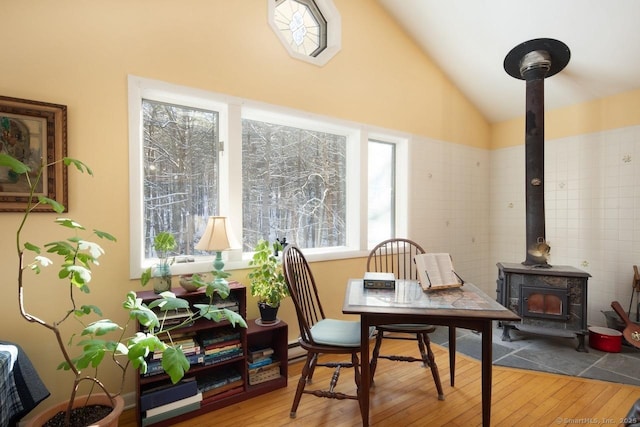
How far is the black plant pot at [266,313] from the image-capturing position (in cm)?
227

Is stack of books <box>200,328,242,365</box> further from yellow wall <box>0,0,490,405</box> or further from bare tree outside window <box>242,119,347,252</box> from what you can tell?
bare tree outside window <box>242,119,347,252</box>

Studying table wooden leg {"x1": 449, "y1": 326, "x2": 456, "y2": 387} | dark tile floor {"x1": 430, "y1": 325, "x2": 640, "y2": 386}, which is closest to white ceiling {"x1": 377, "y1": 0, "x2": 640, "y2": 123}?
dark tile floor {"x1": 430, "y1": 325, "x2": 640, "y2": 386}

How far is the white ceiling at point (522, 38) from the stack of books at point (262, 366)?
3.38 m

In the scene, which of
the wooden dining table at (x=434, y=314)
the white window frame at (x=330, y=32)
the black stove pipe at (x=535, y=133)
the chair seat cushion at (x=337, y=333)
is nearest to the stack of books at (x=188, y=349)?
the chair seat cushion at (x=337, y=333)

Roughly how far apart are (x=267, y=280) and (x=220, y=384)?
2.35ft

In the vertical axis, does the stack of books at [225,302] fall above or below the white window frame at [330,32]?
below

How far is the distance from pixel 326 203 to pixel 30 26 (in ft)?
7.58

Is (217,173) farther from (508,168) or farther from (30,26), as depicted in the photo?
(508,168)

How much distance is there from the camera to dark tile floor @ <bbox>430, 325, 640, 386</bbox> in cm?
241

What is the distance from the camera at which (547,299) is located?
2.90 meters

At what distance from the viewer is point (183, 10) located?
2168 mm

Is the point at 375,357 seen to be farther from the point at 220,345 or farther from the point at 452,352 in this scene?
the point at 220,345

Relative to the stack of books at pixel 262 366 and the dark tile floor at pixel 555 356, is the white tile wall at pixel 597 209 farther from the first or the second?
the stack of books at pixel 262 366

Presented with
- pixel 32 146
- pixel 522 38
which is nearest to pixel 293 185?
pixel 32 146
